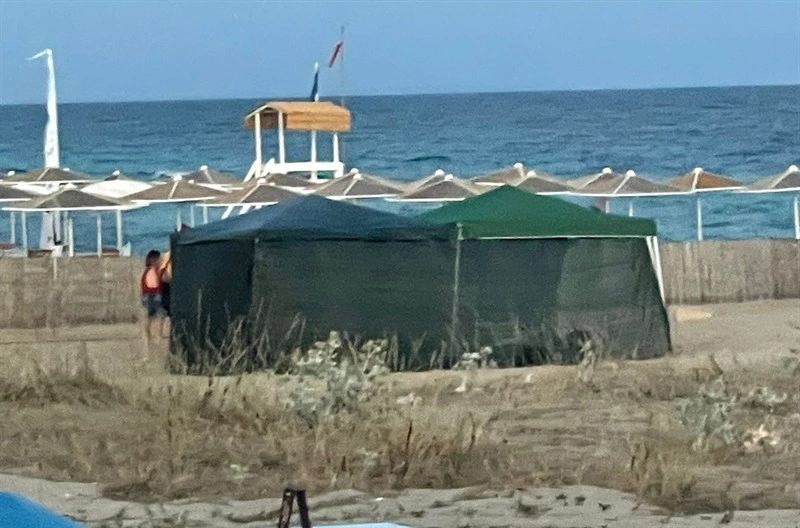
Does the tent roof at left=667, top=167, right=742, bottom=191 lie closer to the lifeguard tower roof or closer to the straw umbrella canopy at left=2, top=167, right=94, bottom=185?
the lifeguard tower roof

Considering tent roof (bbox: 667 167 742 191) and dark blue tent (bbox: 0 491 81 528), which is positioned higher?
dark blue tent (bbox: 0 491 81 528)

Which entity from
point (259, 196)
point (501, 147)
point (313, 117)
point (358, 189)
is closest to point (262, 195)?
point (259, 196)

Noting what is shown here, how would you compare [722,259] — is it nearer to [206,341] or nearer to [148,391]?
[206,341]

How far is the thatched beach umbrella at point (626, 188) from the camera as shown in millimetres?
31688

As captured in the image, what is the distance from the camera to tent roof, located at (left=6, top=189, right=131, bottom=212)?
101ft

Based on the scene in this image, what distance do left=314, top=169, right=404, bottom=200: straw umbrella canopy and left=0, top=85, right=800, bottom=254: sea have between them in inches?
463

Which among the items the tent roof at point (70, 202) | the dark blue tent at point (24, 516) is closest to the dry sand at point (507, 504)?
the dark blue tent at point (24, 516)

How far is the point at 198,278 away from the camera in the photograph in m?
17.9

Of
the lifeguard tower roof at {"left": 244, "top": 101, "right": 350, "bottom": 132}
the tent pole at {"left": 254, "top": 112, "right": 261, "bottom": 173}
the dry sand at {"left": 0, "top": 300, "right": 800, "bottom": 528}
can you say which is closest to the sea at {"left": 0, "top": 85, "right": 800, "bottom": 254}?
the tent pole at {"left": 254, "top": 112, "right": 261, "bottom": 173}

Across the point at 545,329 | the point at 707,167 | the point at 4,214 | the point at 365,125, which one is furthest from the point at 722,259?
the point at 365,125

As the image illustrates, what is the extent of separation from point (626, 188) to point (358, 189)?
4881mm

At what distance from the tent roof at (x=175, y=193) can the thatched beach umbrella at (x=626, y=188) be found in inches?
273

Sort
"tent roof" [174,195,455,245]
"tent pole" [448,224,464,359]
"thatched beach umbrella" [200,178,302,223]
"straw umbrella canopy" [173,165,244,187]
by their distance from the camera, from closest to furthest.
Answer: "tent roof" [174,195,455,245] → "tent pole" [448,224,464,359] → "thatched beach umbrella" [200,178,302,223] → "straw umbrella canopy" [173,165,244,187]

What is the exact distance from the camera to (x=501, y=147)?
90750 millimetres
